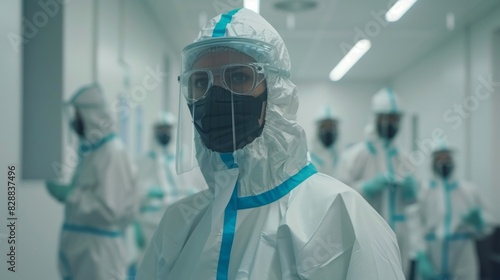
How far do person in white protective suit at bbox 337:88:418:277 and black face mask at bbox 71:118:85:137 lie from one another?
5.91ft

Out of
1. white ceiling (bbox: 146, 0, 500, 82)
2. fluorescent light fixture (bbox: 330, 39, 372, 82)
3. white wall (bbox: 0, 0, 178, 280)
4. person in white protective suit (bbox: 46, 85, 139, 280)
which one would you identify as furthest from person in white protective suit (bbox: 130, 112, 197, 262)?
fluorescent light fixture (bbox: 330, 39, 372, 82)

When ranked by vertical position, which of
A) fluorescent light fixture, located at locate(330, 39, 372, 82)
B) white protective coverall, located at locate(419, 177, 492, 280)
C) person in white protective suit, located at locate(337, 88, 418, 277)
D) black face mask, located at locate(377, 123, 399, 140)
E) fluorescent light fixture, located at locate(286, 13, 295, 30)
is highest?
fluorescent light fixture, located at locate(286, 13, 295, 30)

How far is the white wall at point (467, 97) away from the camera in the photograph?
466cm

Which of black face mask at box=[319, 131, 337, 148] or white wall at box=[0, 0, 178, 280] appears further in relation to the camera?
black face mask at box=[319, 131, 337, 148]

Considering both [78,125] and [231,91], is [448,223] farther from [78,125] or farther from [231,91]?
[231,91]

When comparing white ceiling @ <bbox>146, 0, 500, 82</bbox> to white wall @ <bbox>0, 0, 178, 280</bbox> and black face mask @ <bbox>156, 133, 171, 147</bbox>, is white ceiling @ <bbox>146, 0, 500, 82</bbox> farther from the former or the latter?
black face mask @ <bbox>156, 133, 171, 147</bbox>

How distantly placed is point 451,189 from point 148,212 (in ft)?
8.24

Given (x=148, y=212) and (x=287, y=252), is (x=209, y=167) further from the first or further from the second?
(x=148, y=212)

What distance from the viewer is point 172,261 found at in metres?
1.16

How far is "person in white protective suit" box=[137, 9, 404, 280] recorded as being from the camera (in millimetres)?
989

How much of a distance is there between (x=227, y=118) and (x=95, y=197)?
1.60m

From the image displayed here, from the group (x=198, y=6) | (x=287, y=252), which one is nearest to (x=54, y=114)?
(x=198, y=6)

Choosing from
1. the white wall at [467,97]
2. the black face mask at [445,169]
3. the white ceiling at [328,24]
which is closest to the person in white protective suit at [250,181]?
the white ceiling at [328,24]

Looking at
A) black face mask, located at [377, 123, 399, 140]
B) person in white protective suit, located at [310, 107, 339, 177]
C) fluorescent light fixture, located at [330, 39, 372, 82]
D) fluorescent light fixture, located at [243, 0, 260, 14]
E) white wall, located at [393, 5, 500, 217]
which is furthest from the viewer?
white wall, located at [393, 5, 500, 217]
